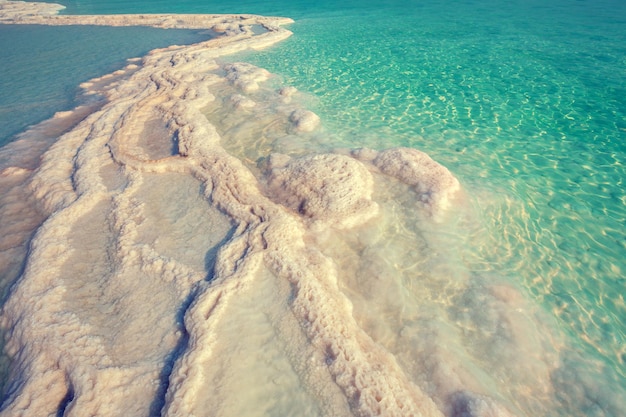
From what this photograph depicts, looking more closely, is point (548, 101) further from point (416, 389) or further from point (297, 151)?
point (416, 389)

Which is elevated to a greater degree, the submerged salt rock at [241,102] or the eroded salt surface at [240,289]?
the submerged salt rock at [241,102]

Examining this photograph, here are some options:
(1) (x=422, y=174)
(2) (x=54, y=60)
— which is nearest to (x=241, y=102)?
(1) (x=422, y=174)

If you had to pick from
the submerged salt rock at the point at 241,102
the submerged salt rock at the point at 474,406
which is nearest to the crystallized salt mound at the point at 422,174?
the submerged salt rock at the point at 474,406

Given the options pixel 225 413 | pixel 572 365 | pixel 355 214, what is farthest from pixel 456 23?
pixel 225 413

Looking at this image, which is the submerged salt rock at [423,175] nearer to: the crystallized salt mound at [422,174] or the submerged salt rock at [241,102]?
the crystallized salt mound at [422,174]

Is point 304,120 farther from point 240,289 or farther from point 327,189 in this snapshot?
point 240,289

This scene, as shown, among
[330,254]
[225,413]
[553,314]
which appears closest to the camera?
[225,413]
